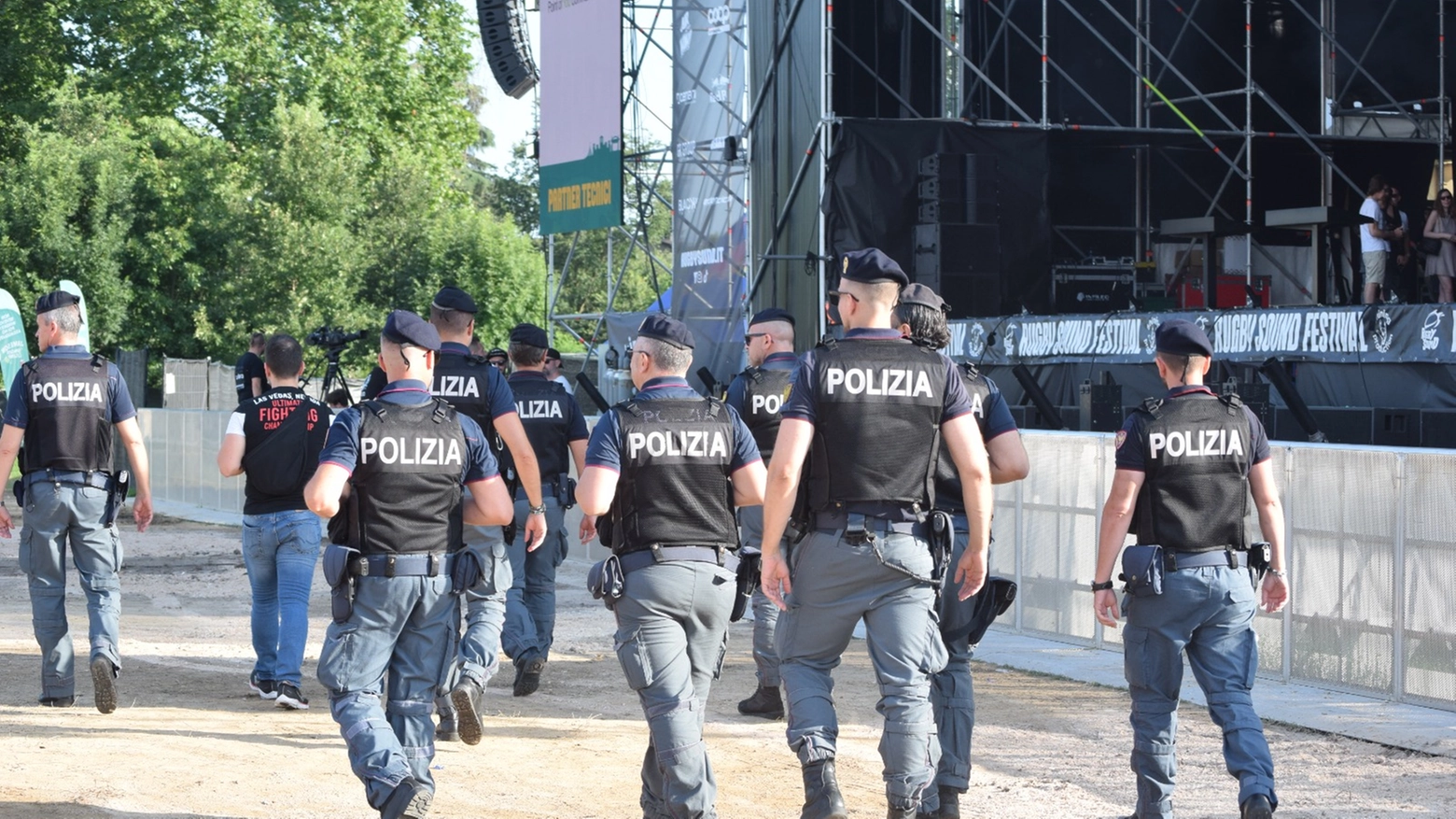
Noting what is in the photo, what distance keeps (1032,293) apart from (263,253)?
18667mm

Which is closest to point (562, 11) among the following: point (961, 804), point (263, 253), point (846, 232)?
point (846, 232)

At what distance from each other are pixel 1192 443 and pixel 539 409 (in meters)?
3.76

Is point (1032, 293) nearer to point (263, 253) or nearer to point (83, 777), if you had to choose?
point (83, 777)

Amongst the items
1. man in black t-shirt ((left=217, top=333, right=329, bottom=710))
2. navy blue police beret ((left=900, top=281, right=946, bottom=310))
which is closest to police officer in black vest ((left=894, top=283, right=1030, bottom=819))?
navy blue police beret ((left=900, top=281, right=946, bottom=310))

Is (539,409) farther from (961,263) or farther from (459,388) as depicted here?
(961,263)

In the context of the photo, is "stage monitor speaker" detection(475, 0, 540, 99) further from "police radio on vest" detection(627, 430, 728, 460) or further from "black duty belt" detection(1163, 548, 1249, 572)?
"black duty belt" detection(1163, 548, 1249, 572)

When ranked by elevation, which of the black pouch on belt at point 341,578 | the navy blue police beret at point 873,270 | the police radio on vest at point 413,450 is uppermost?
the navy blue police beret at point 873,270

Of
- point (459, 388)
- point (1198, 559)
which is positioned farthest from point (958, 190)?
point (1198, 559)

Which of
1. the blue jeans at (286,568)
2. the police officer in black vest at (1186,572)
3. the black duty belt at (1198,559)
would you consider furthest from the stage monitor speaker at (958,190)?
the black duty belt at (1198,559)

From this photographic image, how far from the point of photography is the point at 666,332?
5.59 m

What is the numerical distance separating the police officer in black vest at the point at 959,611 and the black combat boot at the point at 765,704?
6.69 feet

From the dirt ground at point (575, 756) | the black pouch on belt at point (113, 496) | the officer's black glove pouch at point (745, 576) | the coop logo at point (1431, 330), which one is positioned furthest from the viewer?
the coop logo at point (1431, 330)

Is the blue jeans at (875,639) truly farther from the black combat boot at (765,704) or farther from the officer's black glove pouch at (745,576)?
the black combat boot at (765,704)

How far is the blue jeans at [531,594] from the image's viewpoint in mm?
8422
